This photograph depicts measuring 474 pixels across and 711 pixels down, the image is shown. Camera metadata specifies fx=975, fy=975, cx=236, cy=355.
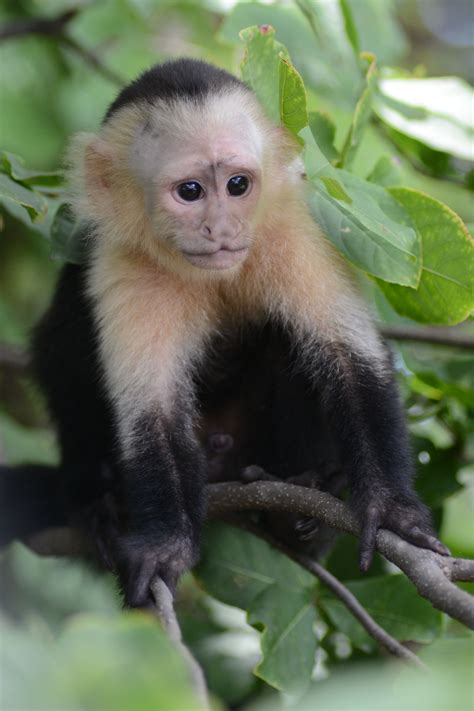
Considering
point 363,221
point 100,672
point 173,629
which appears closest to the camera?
point 100,672

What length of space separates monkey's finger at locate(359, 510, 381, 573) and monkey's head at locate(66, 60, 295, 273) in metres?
0.79

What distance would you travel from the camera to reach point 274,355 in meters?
3.12

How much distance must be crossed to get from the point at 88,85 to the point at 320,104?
56.7 inches

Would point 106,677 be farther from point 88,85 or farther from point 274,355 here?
point 88,85

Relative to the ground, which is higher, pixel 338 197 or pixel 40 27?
pixel 40 27

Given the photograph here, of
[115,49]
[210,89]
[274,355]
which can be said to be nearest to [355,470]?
[274,355]

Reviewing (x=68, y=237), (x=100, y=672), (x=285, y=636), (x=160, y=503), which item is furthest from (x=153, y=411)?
(x=100, y=672)

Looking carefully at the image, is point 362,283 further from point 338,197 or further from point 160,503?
point 160,503

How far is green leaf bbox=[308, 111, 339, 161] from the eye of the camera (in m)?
2.80

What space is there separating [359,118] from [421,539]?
1204 mm

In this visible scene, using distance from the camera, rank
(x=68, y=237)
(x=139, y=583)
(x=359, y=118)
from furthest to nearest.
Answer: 1. (x=68, y=237)
2. (x=359, y=118)
3. (x=139, y=583)

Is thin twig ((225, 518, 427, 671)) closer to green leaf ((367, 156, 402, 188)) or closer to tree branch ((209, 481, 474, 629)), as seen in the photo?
tree branch ((209, 481, 474, 629))

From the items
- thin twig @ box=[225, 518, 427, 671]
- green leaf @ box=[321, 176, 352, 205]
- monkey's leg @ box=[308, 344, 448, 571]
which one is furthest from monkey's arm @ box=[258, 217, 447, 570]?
green leaf @ box=[321, 176, 352, 205]

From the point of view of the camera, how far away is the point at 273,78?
2.44m
